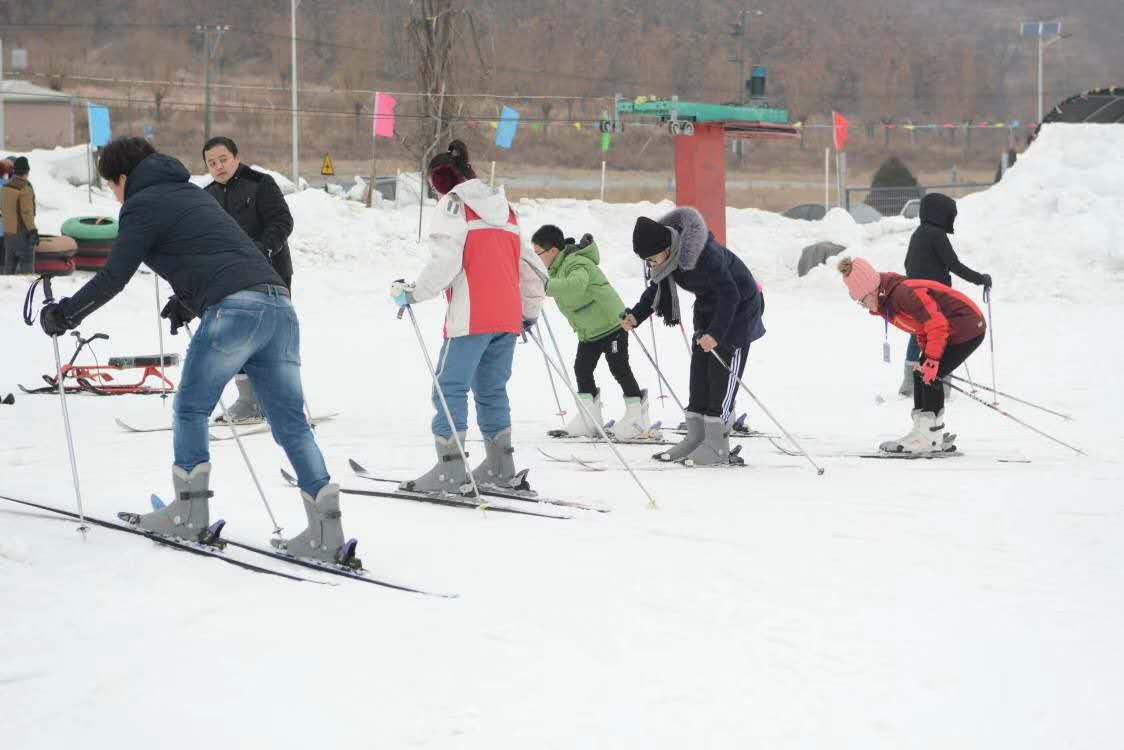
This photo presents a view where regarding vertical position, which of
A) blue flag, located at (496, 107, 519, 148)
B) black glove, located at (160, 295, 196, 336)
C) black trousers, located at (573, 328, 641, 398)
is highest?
blue flag, located at (496, 107, 519, 148)

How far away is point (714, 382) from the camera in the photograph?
7973 millimetres

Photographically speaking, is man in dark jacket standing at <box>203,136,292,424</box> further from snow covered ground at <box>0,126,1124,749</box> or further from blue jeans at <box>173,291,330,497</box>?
blue jeans at <box>173,291,330,497</box>

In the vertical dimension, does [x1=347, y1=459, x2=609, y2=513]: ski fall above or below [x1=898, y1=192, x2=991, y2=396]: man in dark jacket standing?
below

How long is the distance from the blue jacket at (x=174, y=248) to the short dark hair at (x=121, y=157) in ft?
0.09

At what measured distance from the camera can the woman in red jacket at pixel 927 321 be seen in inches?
321

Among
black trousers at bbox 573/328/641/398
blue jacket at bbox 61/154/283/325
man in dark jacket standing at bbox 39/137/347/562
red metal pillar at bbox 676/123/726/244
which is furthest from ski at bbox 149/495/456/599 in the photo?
red metal pillar at bbox 676/123/726/244

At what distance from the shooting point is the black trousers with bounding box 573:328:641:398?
8961mm

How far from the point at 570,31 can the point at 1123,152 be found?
65361mm

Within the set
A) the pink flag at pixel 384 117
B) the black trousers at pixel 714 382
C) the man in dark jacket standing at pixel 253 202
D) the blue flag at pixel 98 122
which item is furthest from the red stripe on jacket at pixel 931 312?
the pink flag at pixel 384 117

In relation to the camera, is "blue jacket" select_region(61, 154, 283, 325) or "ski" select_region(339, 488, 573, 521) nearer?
"blue jacket" select_region(61, 154, 283, 325)

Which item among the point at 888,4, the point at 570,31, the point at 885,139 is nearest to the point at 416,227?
the point at 885,139

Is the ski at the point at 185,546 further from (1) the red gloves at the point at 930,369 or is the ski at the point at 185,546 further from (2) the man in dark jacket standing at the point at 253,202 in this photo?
(1) the red gloves at the point at 930,369

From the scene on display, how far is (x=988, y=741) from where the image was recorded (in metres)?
3.70

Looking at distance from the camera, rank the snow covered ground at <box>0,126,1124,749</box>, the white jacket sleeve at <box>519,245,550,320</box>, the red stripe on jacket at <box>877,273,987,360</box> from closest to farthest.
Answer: the snow covered ground at <box>0,126,1124,749</box>, the white jacket sleeve at <box>519,245,550,320</box>, the red stripe on jacket at <box>877,273,987,360</box>
